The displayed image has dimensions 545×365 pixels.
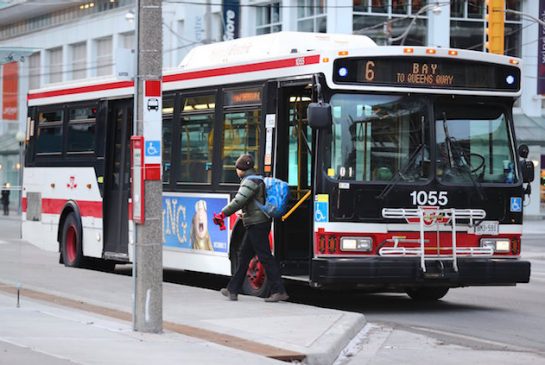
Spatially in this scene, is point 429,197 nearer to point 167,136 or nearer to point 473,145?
point 473,145

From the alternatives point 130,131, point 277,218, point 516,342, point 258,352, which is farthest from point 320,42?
point 258,352

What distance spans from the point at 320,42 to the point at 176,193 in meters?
3.04

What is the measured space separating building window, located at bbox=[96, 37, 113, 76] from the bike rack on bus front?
50246 millimetres

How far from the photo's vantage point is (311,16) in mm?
49844

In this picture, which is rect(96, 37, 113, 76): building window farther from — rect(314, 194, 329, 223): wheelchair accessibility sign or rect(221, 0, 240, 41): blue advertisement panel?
rect(314, 194, 329, 223): wheelchair accessibility sign

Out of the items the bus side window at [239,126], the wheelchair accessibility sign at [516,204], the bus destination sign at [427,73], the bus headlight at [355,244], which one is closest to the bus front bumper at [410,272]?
the bus headlight at [355,244]

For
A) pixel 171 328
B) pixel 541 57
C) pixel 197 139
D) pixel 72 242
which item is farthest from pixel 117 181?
pixel 541 57

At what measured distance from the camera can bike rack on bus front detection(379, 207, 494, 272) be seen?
13.9m

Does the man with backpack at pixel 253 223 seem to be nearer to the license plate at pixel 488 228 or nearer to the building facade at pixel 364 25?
the license plate at pixel 488 228

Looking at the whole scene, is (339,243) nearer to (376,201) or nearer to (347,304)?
(376,201)

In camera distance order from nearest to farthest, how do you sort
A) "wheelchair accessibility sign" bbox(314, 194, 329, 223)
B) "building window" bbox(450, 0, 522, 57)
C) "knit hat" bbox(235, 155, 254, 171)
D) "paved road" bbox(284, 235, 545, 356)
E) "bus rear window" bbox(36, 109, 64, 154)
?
"paved road" bbox(284, 235, 545, 356), "wheelchair accessibility sign" bbox(314, 194, 329, 223), "knit hat" bbox(235, 155, 254, 171), "bus rear window" bbox(36, 109, 64, 154), "building window" bbox(450, 0, 522, 57)

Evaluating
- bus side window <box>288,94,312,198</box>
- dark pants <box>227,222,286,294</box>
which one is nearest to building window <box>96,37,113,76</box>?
bus side window <box>288,94,312,198</box>

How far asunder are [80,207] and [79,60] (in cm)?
4893

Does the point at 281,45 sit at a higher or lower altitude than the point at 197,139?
higher
